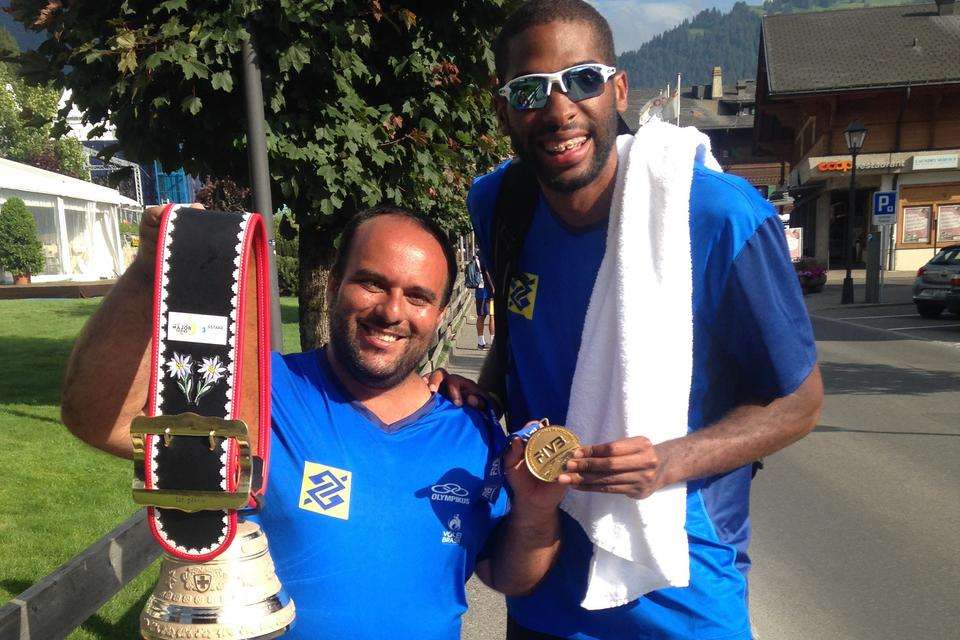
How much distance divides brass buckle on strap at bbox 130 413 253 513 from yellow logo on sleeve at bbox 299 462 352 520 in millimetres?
528

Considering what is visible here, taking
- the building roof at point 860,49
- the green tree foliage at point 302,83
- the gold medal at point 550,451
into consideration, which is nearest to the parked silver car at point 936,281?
the green tree foliage at point 302,83

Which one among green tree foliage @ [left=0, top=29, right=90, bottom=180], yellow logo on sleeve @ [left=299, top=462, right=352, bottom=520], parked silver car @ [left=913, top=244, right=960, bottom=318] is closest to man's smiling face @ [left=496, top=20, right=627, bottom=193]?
yellow logo on sleeve @ [left=299, top=462, right=352, bottom=520]

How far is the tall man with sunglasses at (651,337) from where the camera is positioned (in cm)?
188

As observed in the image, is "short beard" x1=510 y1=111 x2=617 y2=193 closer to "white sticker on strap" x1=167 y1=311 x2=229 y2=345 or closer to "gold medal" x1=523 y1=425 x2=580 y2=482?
"gold medal" x1=523 y1=425 x2=580 y2=482

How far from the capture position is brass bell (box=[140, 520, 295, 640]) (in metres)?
1.36

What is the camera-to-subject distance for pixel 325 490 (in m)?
1.93

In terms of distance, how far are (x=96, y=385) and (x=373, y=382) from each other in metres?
0.66

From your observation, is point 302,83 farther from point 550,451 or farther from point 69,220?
point 69,220

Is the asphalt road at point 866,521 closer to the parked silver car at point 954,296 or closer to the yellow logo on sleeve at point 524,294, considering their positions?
the yellow logo on sleeve at point 524,294

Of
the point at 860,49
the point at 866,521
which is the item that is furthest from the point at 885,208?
the point at 860,49

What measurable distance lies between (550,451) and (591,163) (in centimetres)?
72

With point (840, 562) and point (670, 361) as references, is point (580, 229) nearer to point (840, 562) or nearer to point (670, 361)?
point (670, 361)

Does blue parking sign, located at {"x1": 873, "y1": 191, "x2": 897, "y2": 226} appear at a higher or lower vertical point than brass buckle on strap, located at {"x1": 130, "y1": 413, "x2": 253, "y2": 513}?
higher

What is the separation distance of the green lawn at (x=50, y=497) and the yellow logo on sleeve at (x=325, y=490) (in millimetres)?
532
